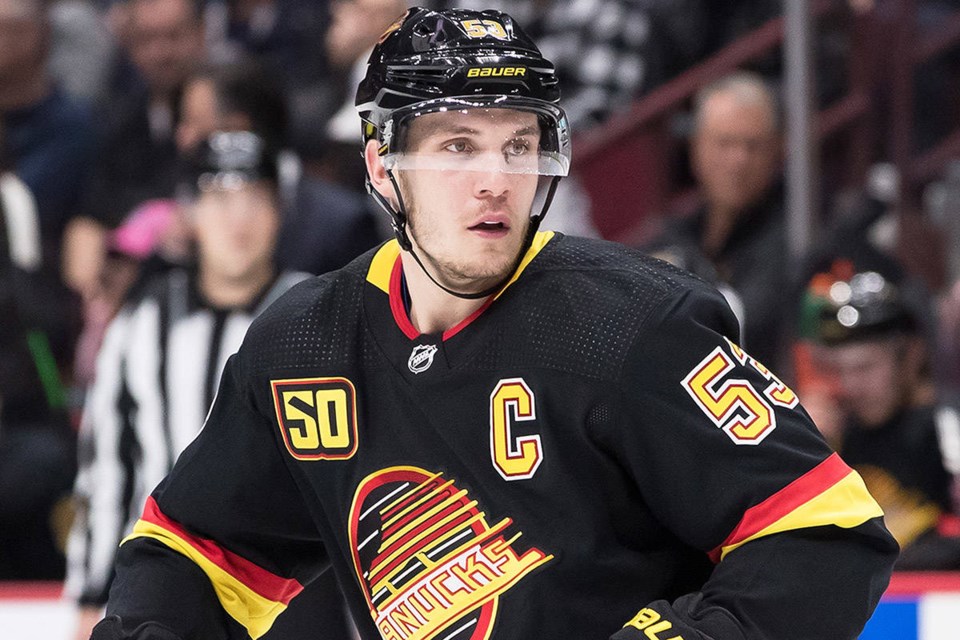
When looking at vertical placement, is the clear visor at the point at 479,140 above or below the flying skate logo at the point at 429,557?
above

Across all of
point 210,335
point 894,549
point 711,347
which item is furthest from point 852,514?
point 210,335

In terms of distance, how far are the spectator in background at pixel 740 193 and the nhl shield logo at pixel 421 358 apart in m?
2.18

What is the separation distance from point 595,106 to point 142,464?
7.06ft

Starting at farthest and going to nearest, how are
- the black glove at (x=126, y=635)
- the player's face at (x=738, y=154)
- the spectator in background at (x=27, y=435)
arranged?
1. the player's face at (x=738, y=154)
2. the spectator in background at (x=27, y=435)
3. the black glove at (x=126, y=635)

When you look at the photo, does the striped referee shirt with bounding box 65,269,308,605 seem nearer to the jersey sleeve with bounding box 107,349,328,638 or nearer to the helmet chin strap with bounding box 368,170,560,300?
the jersey sleeve with bounding box 107,349,328,638

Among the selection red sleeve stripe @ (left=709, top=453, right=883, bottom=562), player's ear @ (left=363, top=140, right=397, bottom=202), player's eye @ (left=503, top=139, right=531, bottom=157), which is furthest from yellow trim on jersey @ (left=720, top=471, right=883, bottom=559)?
player's ear @ (left=363, top=140, right=397, bottom=202)

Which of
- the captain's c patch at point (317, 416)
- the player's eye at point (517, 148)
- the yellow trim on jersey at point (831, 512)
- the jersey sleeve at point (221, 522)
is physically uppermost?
the player's eye at point (517, 148)

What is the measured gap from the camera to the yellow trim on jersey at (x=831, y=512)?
1.70 metres

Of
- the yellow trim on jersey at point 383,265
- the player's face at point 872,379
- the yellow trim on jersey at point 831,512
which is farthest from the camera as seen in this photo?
the player's face at point 872,379

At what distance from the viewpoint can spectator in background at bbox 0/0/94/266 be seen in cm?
457

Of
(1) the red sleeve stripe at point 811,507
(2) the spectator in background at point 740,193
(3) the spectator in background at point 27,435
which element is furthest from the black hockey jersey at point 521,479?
(2) the spectator in background at point 740,193

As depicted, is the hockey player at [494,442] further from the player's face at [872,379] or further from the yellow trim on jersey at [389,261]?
the player's face at [872,379]

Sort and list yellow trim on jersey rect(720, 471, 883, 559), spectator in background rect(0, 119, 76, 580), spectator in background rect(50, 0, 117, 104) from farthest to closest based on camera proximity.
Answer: spectator in background rect(50, 0, 117, 104) → spectator in background rect(0, 119, 76, 580) → yellow trim on jersey rect(720, 471, 883, 559)

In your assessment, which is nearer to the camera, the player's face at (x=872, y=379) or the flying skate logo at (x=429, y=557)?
the flying skate logo at (x=429, y=557)
